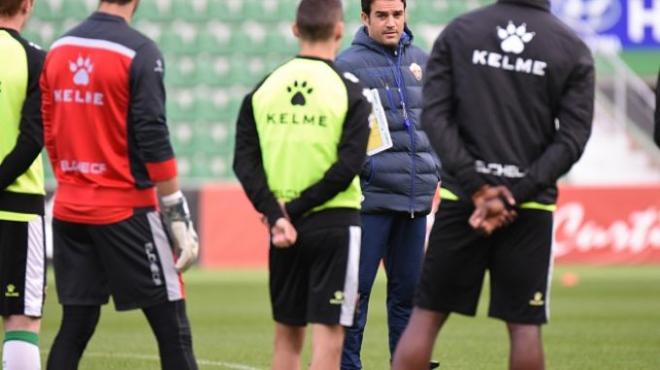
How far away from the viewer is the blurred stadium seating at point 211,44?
26047mm

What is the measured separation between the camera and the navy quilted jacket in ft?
26.6

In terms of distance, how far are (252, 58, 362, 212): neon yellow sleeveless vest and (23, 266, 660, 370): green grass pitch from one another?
3.22 metres

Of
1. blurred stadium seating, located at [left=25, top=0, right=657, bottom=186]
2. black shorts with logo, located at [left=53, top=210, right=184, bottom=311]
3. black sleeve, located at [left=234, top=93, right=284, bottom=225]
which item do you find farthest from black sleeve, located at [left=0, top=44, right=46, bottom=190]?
blurred stadium seating, located at [left=25, top=0, right=657, bottom=186]

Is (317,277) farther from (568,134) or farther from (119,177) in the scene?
(568,134)

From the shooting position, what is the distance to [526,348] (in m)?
6.29

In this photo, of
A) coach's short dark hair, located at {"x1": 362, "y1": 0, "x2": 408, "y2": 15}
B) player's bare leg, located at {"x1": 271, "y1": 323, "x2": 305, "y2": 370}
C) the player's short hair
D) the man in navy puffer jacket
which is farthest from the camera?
coach's short dark hair, located at {"x1": 362, "y1": 0, "x2": 408, "y2": 15}

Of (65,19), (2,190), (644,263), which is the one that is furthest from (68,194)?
(65,19)

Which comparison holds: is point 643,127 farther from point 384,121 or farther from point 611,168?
point 384,121

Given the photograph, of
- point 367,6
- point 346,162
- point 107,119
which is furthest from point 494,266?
point 367,6

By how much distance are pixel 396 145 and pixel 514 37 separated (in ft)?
6.27

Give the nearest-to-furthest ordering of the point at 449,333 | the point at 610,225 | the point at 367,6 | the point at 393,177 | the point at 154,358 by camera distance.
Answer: the point at 393,177
the point at 367,6
the point at 154,358
the point at 449,333
the point at 610,225

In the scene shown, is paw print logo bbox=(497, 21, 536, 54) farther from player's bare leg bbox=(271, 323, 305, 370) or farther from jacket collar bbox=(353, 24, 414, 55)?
jacket collar bbox=(353, 24, 414, 55)

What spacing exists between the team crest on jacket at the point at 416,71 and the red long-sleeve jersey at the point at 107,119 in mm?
2240

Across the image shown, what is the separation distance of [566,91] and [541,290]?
0.85 meters
